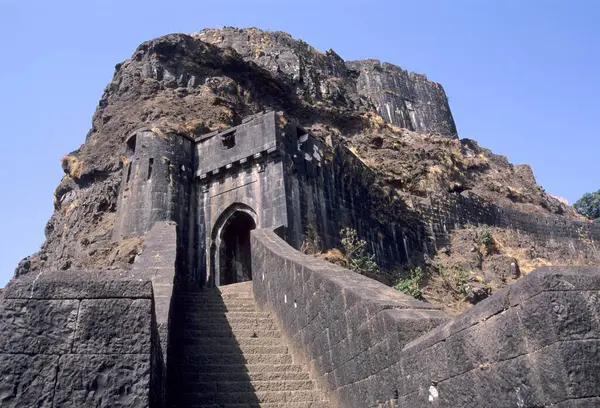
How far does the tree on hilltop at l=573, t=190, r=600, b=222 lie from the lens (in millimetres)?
50000

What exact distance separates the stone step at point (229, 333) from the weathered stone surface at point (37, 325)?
4856 millimetres

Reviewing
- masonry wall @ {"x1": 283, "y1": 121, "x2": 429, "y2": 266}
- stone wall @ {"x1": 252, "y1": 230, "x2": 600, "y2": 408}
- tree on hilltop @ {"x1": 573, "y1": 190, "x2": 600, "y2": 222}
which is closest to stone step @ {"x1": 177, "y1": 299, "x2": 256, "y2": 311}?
masonry wall @ {"x1": 283, "y1": 121, "x2": 429, "y2": 266}

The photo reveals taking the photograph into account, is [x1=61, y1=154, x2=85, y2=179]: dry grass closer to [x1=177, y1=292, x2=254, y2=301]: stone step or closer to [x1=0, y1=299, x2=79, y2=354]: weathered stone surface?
[x1=177, y1=292, x2=254, y2=301]: stone step

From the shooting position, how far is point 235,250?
1529 cm

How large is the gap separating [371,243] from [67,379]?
1514 centimetres

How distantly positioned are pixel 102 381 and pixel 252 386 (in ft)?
12.6

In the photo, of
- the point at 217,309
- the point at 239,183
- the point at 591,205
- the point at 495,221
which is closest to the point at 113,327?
the point at 217,309

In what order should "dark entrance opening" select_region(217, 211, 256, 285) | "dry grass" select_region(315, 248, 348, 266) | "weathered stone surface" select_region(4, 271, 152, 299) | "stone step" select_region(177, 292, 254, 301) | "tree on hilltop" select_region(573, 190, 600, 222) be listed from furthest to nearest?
"tree on hilltop" select_region(573, 190, 600, 222) → "dark entrance opening" select_region(217, 211, 256, 285) → "dry grass" select_region(315, 248, 348, 266) → "stone step" select_region(177, 292, 254, 301) → "weathered stone surface" select_region(4, 271, 152, 299)

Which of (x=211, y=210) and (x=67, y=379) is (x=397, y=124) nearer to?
(x=211, y=210)

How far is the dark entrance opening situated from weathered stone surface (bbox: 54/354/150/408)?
1115 cm

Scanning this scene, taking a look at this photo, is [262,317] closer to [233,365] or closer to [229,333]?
[229,333]

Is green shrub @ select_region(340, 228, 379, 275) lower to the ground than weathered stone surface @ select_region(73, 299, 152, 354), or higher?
higher

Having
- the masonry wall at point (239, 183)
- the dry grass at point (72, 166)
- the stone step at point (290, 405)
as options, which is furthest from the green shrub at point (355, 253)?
the dry grass at point (72, 166)

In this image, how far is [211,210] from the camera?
15.0 metres
